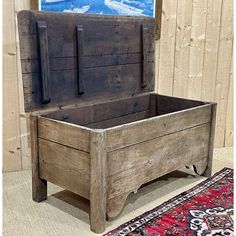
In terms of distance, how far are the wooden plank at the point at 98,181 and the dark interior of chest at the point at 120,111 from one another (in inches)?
18.5

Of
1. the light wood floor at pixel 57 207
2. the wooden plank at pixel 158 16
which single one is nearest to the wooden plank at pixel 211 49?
the wooden plank at pixel 158 16

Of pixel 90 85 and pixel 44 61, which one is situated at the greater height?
pixel 44 61

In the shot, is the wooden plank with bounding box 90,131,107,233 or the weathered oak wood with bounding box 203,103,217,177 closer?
the wooden plank with bounding box 90,131,107,233

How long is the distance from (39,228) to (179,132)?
0.94 meters

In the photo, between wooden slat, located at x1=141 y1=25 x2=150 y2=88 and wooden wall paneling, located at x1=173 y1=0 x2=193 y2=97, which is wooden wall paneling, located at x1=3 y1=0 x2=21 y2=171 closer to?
wooden slat, located at x1=141 y1=25 x2=150 y2=88

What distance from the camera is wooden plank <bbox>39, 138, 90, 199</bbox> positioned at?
5.82ft

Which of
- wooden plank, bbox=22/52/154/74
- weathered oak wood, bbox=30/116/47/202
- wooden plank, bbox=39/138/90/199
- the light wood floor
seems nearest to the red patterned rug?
the light wood floor

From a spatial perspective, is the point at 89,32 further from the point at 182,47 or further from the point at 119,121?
the point at 182,47

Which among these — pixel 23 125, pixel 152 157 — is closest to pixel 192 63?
pixel 152 157

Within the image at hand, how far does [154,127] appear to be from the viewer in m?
1.96

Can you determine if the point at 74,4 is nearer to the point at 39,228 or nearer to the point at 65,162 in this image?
the point at 65,162

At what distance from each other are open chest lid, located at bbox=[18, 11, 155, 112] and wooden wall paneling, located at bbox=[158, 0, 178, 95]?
0.27 metres

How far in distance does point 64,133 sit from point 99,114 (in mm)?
534

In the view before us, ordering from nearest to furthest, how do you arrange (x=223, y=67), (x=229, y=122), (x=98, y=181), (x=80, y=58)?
(x=98, y=181) < (x=80, y=58) < (x=223, y=67) < (x=229, y=122)
